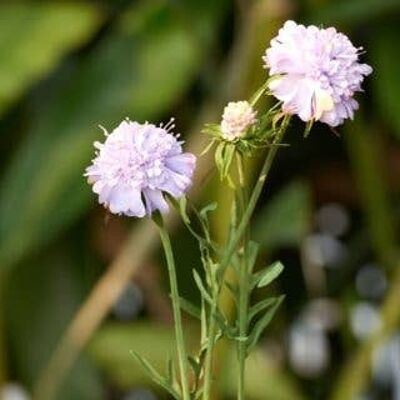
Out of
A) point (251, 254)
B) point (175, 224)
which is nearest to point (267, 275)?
point (251, 254)

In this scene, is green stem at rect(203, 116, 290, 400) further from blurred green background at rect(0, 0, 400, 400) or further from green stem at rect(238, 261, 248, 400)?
blurred green background at rect(0, 0, 400, 400)

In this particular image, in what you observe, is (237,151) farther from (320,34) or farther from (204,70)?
(204,70)

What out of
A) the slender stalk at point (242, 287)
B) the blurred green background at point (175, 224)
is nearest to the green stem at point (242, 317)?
the slender stalk at point (242, 287)

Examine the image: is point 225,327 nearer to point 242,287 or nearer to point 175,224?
point 242,287

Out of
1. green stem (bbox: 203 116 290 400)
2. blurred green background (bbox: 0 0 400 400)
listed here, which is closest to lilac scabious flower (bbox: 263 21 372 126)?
green stem (bbox: 203 116 290 400)

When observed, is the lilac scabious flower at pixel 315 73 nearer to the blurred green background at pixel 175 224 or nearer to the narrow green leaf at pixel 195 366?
the narrow green leaf at pixel 195 366
